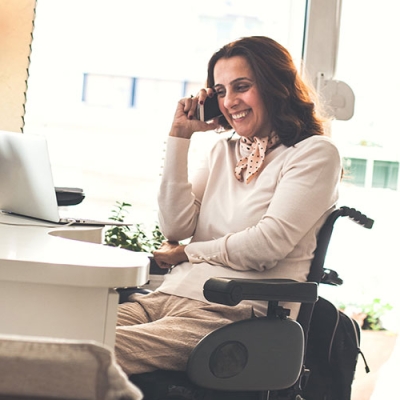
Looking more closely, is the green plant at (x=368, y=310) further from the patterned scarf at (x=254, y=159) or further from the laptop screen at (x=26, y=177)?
the laptop screen at (x=26, y=177)

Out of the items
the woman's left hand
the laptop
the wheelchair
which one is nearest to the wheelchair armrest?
the wheelchair

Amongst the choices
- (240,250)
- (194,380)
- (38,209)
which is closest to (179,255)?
(240,250)

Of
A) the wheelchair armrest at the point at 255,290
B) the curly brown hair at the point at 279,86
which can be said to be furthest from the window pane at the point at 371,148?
the wheelchair armrest at the point at 255,290

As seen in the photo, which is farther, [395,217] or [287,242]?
[395,217]

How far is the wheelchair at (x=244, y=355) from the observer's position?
1.75 meters

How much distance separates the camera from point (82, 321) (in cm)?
145

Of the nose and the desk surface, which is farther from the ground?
the nose

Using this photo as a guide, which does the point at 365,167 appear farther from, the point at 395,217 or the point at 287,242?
the point at 287,242

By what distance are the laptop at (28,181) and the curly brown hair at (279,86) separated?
576mm

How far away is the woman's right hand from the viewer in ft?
7.98

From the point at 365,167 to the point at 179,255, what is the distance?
Answer: 5.42 ft

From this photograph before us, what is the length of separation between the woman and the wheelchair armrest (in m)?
0.17

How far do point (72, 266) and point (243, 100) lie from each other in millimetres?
1064

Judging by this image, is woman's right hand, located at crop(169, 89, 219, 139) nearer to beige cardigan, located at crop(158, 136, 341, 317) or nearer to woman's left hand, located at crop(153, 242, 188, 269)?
beige cardigan, located at crop(158, 136, 341, 317)
